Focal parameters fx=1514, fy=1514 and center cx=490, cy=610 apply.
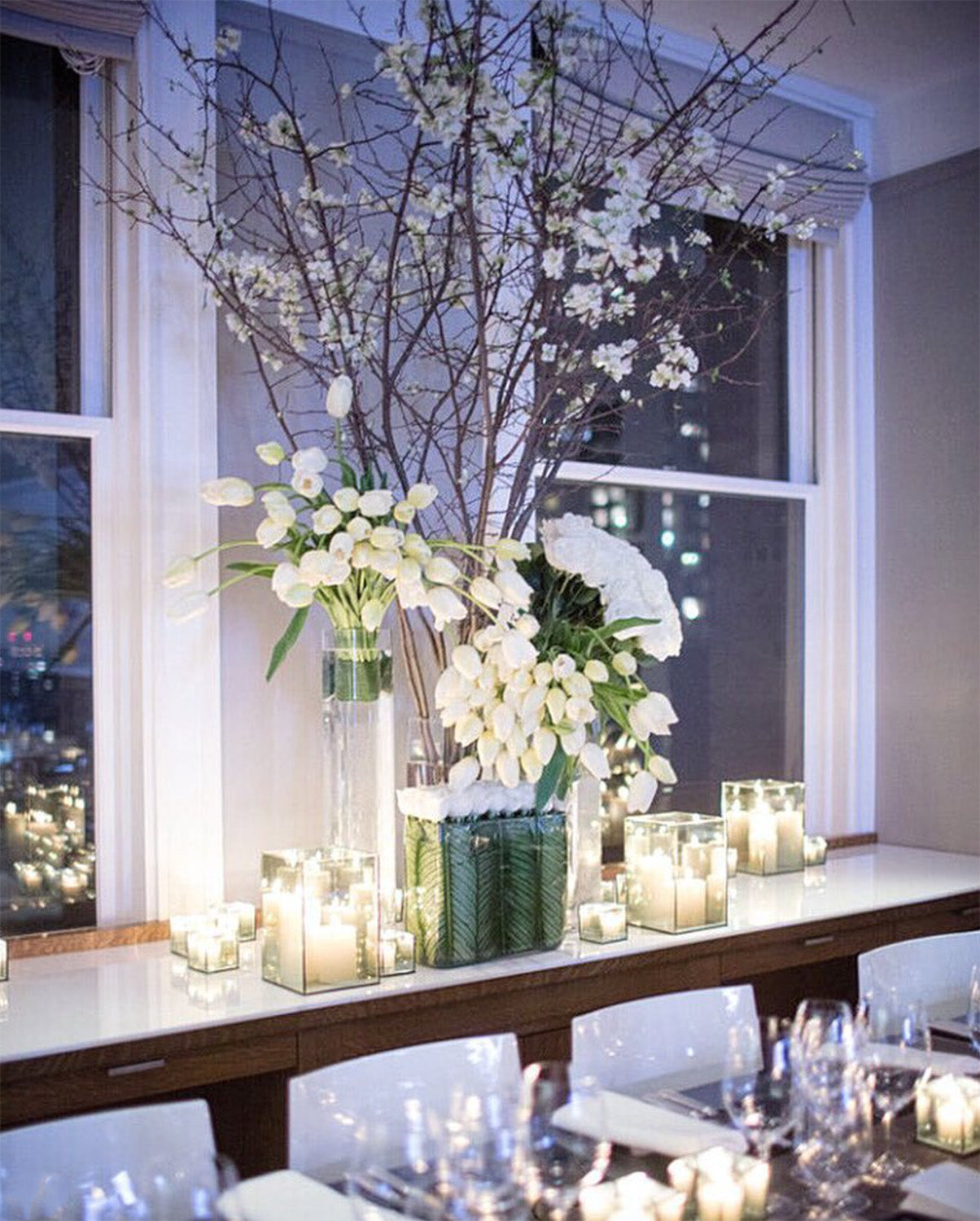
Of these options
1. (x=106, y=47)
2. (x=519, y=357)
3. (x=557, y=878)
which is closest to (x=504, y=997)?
(x=557, y=878)

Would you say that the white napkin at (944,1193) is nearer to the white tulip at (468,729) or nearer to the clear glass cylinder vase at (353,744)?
the white tulip at (468,729)

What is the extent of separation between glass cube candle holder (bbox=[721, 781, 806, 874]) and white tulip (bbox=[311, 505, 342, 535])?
1.49 meters

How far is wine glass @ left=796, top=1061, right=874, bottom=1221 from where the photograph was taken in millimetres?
1743

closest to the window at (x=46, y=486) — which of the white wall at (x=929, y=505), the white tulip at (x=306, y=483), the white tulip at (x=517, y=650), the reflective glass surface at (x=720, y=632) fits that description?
the white tulip at (x=306, y=483)

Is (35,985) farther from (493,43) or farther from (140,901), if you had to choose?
(493,43)

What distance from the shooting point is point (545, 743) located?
101 inches

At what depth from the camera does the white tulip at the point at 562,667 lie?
101 inches

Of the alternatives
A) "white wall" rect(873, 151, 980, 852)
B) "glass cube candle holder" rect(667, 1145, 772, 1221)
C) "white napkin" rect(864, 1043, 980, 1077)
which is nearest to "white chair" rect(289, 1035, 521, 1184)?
"glass cube candle holder" rect(667, 1145, 772, 1221)

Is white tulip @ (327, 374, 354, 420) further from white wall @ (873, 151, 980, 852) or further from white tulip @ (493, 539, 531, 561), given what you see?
white wall @ (873, 151, 980, 852)

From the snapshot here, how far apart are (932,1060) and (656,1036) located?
418 millimetres

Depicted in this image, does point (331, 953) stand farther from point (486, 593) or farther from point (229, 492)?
point (229, 492)

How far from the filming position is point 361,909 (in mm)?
2508

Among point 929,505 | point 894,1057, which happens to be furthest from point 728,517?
point 894,1057

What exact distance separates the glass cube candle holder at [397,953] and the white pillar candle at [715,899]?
2.10 ft
